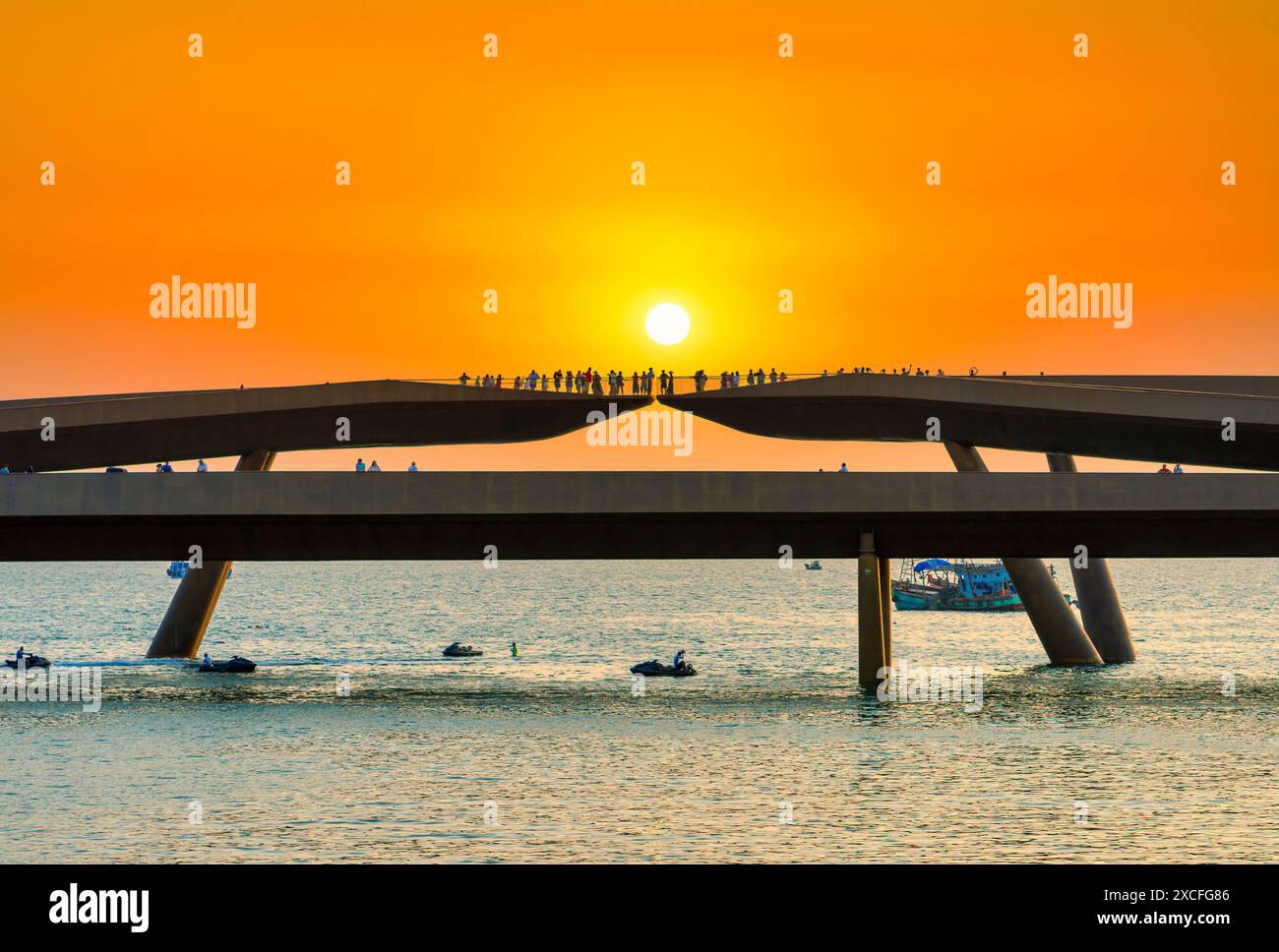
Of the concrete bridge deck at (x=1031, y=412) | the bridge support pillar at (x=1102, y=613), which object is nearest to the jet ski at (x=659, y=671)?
the concrete bridge deck at (x=1031, y=412)

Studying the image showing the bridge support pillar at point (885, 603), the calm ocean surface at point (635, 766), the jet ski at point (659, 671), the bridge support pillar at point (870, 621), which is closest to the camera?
the calm ocean surface at point (635, 766)

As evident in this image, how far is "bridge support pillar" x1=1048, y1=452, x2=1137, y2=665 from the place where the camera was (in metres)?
63.0

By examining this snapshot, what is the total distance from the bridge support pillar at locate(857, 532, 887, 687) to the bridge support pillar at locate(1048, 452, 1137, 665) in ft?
46.6

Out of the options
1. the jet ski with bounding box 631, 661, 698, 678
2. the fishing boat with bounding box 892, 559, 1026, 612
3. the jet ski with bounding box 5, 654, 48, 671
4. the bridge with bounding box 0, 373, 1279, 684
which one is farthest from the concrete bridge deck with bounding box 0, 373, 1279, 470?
the fishing boat with bounding box 892, 559, 1026, 612

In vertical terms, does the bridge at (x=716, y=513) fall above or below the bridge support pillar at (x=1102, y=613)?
above

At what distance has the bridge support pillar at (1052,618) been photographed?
6019 cm

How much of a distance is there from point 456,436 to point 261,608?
81.3m

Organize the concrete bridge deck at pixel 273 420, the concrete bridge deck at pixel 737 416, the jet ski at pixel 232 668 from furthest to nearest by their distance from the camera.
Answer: the concrete bridge deck at pixel 273 420, the concrete bridge deck at pixel 737 416, the jet ski at pixel 232 668

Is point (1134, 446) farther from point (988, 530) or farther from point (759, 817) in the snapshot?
point (759, 817)

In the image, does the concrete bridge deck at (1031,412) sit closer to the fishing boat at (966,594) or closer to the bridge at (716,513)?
the bridge at (716,513)

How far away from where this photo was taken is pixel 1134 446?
64.8m

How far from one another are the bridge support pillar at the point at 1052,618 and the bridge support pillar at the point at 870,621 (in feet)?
33.9

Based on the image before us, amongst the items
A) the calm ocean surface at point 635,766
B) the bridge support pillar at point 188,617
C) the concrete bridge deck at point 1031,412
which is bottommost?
the calm ocean surface at point 635,766

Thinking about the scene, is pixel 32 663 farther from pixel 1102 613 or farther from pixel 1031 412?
pixel 1102 613
